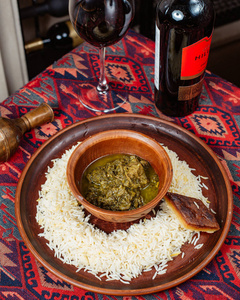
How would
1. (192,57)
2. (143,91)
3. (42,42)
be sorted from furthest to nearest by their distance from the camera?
(42,42), (143,91), (192,57)

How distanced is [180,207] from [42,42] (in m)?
1.64

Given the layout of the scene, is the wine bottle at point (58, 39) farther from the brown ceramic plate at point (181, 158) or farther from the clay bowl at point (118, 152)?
the clay bowl at point (118, 152)

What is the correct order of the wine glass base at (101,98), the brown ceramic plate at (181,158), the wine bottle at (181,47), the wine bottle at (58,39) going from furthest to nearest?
the wine bottle at (58,39) → the wine glass base at (101,98) → the wine bottle at (181,47) → the brown ceramic plate at (181,158)

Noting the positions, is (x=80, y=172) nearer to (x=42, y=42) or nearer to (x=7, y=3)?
(x=7, y=3)

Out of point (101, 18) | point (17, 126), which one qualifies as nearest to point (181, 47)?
Answer: point (101, 18)

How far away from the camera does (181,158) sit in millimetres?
1272

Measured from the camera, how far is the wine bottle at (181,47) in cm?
115

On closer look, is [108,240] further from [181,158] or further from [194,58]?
[194,58]

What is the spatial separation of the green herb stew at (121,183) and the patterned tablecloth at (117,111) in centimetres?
25

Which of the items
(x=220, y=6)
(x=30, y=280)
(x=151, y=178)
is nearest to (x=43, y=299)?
(x=30, y=280)

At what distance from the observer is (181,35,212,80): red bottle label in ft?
3.95

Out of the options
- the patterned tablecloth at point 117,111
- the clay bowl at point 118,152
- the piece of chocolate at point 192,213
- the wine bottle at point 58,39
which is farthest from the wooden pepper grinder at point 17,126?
the wine bottle at point 58,39

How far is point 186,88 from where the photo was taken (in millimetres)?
1314

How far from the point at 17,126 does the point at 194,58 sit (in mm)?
665
